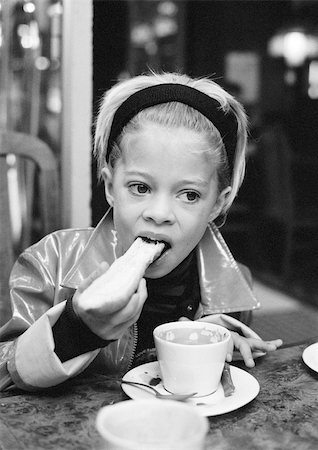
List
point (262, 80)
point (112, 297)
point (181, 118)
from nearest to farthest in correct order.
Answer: point (112, 297), point (181, 118), point (262, 80)

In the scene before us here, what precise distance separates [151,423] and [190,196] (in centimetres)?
61

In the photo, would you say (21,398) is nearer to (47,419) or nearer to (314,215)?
(47,419)

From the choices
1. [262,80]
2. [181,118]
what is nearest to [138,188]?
[181,118]

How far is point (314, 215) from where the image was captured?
5.16 m

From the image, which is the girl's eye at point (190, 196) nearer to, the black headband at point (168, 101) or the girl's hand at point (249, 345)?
the black headband at point (168, 101)

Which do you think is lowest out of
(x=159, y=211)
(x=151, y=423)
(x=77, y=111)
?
(x=151, y=423)

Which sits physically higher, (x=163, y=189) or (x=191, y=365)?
(x=163, y=189)

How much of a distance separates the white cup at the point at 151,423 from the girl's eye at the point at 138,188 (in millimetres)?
575

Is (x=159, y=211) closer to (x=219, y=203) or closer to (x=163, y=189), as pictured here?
(x=163, y=189)

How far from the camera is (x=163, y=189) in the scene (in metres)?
1.13

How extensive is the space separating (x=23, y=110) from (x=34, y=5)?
410 mm

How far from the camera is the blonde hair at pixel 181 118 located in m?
1.20

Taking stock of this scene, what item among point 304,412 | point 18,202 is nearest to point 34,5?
point 18,202

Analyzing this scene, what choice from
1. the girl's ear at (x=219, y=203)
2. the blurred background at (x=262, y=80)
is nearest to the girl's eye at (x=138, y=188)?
the girl's ear at (x=219, y=203)
